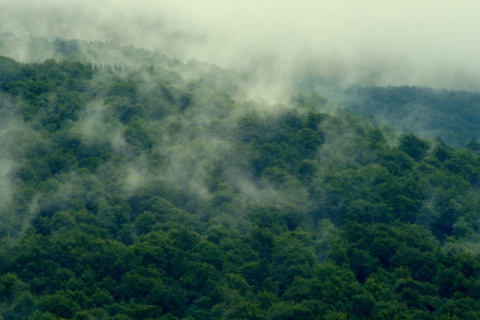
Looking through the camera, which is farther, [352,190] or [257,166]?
[257,166]

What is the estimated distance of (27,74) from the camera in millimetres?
137250

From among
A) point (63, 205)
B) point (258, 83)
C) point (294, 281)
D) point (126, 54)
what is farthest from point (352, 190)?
point (126, 54)

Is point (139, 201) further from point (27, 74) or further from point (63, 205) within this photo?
point (27, 74)

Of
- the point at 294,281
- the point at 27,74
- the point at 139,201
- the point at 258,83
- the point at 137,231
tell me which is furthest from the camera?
the point at 258,83

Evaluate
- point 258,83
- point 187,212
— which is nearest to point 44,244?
point 187,212

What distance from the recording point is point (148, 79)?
14150 centimetres

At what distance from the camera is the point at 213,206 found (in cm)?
10031

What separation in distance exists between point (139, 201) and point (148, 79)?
46687mm

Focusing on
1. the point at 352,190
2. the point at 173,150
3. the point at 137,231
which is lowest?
the point at 137,231

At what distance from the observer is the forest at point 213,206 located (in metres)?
75.9

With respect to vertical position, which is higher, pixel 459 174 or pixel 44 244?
pixel 459 174

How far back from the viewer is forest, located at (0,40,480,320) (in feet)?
249

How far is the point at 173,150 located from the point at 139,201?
17718mm

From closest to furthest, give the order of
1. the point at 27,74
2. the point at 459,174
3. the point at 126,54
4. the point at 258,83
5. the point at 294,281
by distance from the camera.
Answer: the point at 294,281, the point at 459,174, the point at 27,74, the point at 258,83, the point at 126,54
